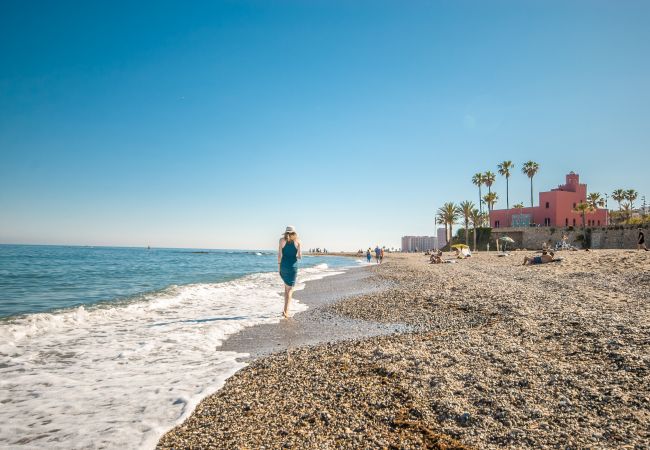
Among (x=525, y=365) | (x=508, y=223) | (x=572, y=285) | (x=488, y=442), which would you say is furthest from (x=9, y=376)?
(x=508, y=223)

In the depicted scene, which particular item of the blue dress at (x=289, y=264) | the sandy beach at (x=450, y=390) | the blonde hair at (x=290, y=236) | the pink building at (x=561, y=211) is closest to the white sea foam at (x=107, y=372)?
the sandy beach at (x=450, y=390)

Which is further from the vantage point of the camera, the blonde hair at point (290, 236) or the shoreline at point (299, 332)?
the blonde hair at point (290, 236)

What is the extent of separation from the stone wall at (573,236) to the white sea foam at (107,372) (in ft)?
178

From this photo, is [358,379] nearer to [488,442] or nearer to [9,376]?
[488,442]

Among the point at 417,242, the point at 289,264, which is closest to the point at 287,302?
the point at 289,264

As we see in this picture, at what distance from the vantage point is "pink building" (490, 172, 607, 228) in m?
59.1

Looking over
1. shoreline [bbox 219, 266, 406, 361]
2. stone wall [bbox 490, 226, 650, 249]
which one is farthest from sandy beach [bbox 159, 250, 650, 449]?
stone wall [bbox 490, 226, 650, 249]

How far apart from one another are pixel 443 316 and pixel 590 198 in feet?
253

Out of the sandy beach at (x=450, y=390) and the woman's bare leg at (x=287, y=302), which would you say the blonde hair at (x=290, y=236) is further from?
the sandy beach at (x=450, y=390)

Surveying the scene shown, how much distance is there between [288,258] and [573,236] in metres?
56.9

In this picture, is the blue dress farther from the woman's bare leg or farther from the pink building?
the pink building

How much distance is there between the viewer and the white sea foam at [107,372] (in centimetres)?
401

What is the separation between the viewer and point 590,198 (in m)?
68.5

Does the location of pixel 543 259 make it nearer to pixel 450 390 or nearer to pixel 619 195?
pixel 450 390
